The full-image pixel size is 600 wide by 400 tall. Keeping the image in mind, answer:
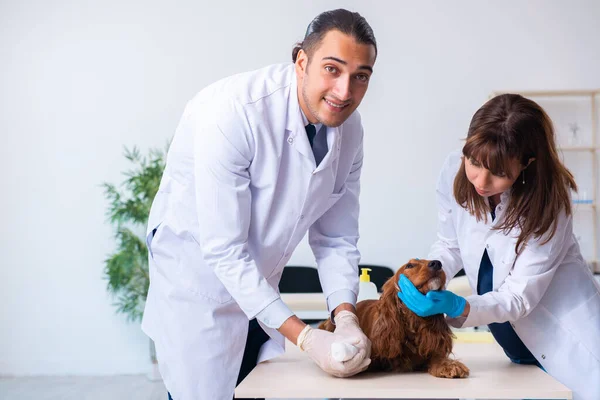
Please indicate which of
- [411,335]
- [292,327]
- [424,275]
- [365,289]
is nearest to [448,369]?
[411,335]

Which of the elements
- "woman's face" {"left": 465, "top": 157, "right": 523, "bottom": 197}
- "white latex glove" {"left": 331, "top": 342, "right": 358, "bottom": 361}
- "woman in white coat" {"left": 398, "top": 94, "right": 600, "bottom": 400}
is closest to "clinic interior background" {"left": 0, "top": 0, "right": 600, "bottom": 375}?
"woman in white coat" {"left": 398, "top": 94, "right": 600, "bottom": 400}

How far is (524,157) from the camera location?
1.58 meters

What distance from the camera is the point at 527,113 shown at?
1562mm

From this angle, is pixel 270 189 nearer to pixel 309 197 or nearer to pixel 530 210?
pixel 309 197

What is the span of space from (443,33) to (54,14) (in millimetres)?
2790

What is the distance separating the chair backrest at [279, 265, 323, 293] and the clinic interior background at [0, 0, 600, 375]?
0.51 feet

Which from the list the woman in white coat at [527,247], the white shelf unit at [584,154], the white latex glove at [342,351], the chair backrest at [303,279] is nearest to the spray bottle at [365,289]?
the woman in white coat at [527,247]

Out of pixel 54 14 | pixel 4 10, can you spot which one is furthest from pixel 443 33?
pixel 4 10

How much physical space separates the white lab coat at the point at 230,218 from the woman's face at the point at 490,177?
0.30 m

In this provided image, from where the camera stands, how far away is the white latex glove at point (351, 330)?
1.36 m

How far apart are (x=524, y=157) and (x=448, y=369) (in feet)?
1.83

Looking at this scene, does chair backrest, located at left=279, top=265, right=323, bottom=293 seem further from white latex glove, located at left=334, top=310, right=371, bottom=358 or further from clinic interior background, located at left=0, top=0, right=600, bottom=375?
white latex glove, located at left=334, top=310, right=371, bottom=358

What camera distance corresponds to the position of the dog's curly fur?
4.66 feet

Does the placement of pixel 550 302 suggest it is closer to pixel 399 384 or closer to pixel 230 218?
pixel 399 384
